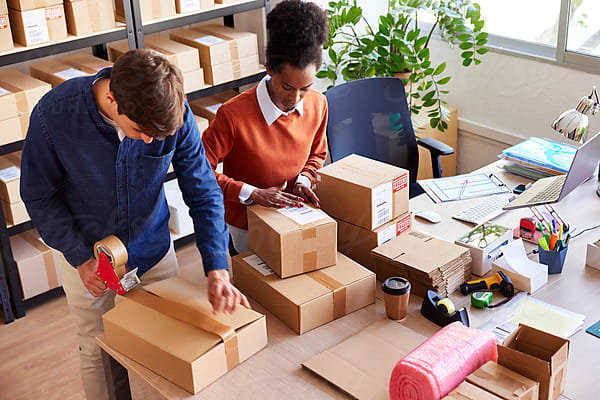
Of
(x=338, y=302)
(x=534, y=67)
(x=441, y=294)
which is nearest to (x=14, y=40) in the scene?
(x=338, y=302)

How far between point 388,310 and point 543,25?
2542 mm

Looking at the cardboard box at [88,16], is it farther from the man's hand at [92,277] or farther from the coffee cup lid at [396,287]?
the coffee cup lid at [396,287]

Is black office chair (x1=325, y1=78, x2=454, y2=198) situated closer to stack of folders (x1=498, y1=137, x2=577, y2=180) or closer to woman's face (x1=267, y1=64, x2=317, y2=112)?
stack of folders (x1=498, y1=137, x2=577, y2=180)

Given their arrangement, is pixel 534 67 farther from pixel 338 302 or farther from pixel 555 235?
pixel 338 302

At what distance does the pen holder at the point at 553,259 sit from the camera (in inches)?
74.6

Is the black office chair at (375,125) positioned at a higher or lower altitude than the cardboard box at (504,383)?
higher

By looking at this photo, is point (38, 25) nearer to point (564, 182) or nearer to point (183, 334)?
point (183, 334)

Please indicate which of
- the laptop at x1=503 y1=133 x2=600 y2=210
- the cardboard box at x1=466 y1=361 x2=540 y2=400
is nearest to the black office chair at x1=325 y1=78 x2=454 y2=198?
the laptop at x1=503 y1=133 x2=600 y2=210

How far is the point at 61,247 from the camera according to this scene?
5.78ft

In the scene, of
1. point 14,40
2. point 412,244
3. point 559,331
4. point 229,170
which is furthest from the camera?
point 14,40

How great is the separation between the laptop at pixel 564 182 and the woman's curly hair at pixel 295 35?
867mm

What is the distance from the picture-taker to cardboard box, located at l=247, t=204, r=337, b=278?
1.71m

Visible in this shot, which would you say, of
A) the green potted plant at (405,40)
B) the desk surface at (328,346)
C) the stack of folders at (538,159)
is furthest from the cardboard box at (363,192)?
the green potted plant at (405,40)

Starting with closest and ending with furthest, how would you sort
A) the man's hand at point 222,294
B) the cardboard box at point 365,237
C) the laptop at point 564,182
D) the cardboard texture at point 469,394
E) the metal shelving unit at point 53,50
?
the cardboard texture at point 469,394
the man's hand at point 222,294
the cardboard box at point 365,237
the laptop at point 564,182
the metal shelving unit at point 53,50
